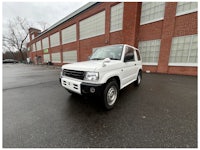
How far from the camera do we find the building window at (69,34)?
55.3 ft

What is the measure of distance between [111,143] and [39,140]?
1312 mm

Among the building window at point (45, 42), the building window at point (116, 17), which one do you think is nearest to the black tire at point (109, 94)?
the building window at point (116, 17)

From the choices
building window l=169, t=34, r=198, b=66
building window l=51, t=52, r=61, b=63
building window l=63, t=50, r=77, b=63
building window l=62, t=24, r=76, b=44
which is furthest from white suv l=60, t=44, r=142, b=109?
building window l=51, t=52, r=61, b=63

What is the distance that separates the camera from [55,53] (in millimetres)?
21891

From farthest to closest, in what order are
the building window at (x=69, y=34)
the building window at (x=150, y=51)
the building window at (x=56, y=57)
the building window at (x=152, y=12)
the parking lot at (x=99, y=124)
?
the building window at (x=56, y=57) → the building window at (x=69, y=34) → the building window at (x=150, y=51) → the building window at (x=152, y=12) → the parking lot at (x=99, y=124)

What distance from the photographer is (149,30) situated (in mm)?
9227

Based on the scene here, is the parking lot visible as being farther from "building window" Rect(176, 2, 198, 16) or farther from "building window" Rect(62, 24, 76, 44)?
"building window" Rect(62, 24, 76, 44)

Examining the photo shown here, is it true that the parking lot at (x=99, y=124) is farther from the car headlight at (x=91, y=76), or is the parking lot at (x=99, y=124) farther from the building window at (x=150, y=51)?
the building window at (x=150, y=51)

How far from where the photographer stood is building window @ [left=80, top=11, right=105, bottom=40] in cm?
1262

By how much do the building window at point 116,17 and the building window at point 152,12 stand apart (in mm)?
2271

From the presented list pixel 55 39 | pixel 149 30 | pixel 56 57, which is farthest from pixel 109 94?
pixel 55 39

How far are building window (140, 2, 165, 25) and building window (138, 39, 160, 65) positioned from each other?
2.05m

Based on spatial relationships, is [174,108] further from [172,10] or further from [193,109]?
[172,10]

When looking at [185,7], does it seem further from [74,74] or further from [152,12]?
[74,74]
